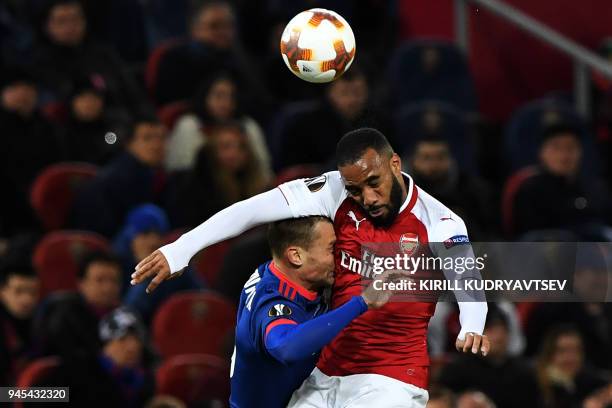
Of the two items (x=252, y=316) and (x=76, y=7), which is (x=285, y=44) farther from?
(x=76, y=7)

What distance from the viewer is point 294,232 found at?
6414 mm

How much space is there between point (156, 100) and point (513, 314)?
10.4 ft

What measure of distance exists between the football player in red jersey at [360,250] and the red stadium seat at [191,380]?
2.32m

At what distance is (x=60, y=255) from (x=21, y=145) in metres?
0.93

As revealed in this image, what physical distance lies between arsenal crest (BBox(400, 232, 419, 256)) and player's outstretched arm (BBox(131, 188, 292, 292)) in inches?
18.7

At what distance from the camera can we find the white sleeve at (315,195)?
644 centimetres

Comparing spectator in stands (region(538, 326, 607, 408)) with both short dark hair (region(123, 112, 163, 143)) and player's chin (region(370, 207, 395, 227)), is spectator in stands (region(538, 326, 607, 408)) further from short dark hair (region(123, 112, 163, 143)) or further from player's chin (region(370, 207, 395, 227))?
player's chin (region(370, 207, 395, 227))

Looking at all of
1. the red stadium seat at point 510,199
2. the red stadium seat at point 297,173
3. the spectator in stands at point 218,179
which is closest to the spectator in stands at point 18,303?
the spectator in stands at point 218,179

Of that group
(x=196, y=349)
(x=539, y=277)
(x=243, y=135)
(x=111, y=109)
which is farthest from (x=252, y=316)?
(x=111, y=109)

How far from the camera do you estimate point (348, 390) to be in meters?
6.46

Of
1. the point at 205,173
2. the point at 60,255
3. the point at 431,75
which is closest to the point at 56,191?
the point at 60,255

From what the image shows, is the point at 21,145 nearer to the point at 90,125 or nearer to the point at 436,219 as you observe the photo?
the point at 90,125

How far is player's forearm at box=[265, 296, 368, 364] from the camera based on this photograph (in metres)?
5.96

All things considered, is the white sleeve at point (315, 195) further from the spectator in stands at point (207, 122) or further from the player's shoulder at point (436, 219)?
the spectator in stands at point (207, 122)
